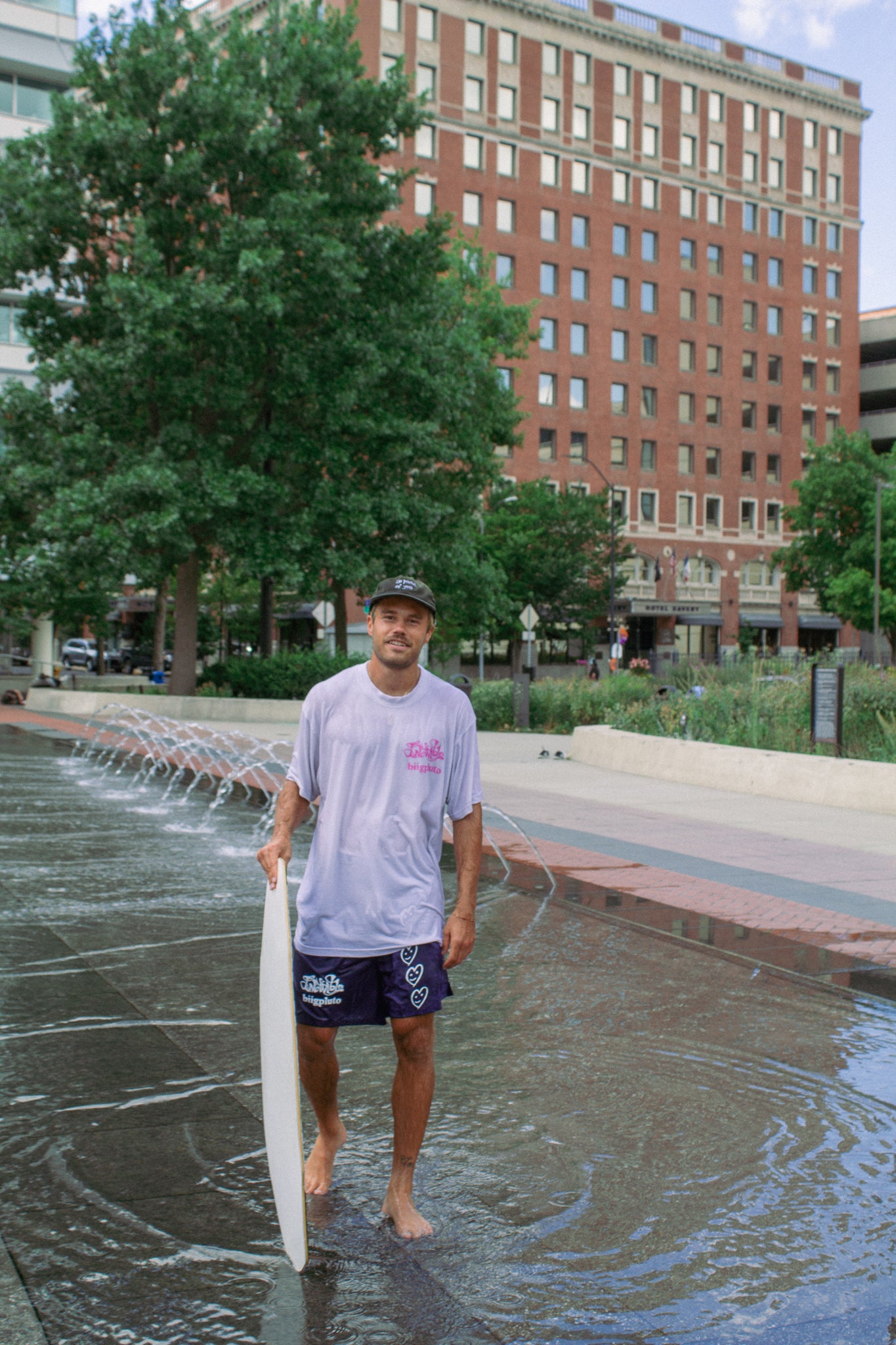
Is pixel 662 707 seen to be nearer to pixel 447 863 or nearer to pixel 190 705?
pixel 447 863

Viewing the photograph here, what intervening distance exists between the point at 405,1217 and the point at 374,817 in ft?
→ 3.50

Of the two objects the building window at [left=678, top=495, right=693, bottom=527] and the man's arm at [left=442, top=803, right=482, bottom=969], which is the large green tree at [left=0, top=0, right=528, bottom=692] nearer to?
the man's arm at [left=442, top=803, right=482, bottom=969]

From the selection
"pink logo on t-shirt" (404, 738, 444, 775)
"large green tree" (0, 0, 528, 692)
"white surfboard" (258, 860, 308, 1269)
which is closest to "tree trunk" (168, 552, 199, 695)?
"large green tree" (0, 0, 528, 692)

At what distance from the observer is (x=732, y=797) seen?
15.6 metres

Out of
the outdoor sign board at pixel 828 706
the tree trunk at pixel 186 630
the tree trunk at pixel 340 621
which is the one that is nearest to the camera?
the outdoor sign board at pixel 828 706

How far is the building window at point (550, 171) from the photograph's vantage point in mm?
69562

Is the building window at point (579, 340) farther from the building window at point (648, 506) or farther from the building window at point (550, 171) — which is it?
the building window at point (648, 506)

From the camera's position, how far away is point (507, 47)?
6762cm

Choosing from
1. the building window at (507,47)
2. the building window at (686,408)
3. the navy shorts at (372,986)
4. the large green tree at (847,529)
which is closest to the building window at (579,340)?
the building window at (686,408)

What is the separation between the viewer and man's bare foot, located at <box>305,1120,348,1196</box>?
3969mm

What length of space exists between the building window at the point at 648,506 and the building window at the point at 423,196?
1859cm

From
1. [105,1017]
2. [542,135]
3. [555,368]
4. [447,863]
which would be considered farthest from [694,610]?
[105,1017]

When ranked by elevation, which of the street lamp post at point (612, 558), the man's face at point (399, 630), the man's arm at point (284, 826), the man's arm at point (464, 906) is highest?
the street lamp post at point (612, 558)

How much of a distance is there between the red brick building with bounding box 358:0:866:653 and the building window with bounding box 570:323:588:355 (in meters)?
0.07
